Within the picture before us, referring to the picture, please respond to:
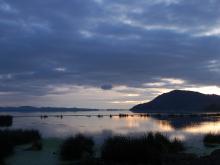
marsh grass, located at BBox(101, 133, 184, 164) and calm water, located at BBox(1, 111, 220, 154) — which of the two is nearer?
marsh grass, located at BBox(101, 133, 184, 164)

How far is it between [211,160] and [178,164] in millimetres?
1543

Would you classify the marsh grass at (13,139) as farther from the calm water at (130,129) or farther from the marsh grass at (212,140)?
the marsh grass at (212,140)

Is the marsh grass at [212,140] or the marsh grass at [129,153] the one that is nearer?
the marsh grass at [129,153]

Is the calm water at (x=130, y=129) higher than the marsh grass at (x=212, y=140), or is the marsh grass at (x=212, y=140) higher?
the calm water at (x=130, y=129)

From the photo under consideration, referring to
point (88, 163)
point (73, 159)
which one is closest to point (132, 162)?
point (88, 163)

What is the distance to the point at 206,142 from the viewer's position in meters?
30.4

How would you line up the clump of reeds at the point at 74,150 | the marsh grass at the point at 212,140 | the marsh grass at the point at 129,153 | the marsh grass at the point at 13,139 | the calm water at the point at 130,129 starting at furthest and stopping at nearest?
the calm water at the point at 130,129, the marsh grass at the point at 212,140, the marsh grass at the point at 13,139, the clump of reeds at the point at 74,150, the marsh grass at the point at 129,153

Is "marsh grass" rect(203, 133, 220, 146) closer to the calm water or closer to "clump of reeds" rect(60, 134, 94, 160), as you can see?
the calm water

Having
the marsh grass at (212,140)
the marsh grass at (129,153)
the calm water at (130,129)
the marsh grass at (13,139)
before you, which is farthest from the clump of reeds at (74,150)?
the marsh grass at (212,140)

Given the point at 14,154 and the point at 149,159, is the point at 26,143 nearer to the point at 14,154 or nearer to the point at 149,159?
the point at 14,154

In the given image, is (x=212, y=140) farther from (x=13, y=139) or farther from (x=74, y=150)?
(x=13, y=139)

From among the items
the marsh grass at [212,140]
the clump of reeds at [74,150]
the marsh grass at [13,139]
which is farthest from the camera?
the marsh grass at [212,140]

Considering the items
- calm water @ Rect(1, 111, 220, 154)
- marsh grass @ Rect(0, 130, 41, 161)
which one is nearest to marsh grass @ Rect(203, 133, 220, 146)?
calm water @ Rect(1, 111, 220, 154)

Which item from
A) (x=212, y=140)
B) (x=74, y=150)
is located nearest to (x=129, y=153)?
(x=74, y=150)
